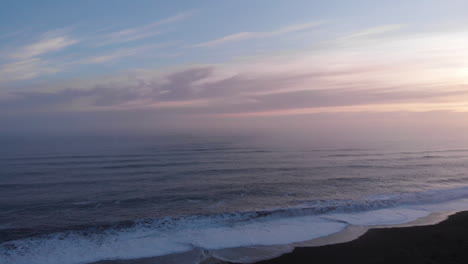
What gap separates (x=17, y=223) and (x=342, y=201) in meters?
19.0

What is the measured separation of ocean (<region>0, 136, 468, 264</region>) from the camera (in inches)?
482

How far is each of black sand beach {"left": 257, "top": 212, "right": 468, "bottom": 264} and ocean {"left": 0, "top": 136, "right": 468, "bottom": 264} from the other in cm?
128

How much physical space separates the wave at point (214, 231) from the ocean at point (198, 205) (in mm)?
47

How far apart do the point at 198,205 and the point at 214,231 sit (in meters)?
4.57

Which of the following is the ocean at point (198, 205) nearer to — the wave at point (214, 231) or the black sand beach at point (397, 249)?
the wave at point (214, 231)

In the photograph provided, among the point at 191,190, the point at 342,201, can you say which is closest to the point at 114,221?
the point at 191,190

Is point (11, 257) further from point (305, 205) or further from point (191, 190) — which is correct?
point (305, 205)

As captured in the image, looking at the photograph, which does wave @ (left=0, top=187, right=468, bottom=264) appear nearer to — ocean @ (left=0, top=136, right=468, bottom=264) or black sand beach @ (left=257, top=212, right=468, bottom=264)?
ocean @ (left=0, top=136, right=468, bottom=264)

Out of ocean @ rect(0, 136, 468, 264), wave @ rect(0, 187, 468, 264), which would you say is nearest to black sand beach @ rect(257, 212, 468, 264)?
ocean @ rect(0, 136, 468, 264)

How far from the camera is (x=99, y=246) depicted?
12.3m

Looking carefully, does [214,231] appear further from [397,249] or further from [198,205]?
[397,249]

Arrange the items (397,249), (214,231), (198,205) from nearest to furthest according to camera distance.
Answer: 1. (397,249)
2. (214,231)
3. (198,205)

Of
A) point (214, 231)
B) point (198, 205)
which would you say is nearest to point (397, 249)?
point (214, 231)

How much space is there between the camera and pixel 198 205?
60.6 ft
